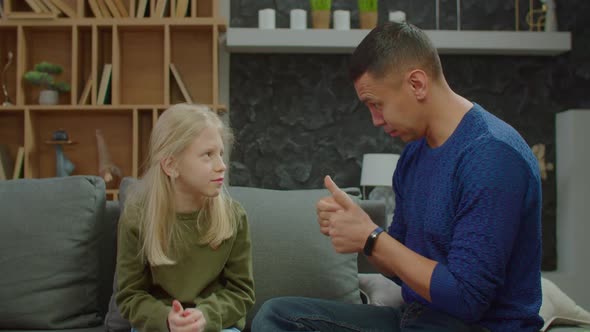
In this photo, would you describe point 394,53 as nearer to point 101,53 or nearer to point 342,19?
point 342,19

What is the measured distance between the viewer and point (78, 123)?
4.15m

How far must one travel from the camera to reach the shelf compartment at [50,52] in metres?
4.15

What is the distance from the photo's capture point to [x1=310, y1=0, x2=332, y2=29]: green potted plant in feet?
13.4

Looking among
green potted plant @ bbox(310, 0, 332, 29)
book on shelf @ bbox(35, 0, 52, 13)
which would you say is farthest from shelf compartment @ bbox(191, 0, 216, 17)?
book on shelf @ bbox(35, 0, 52, 13)

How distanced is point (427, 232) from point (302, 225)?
0.62 meters

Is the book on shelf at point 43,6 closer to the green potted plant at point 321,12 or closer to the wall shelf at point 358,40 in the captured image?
the wall shelf at point 358,40

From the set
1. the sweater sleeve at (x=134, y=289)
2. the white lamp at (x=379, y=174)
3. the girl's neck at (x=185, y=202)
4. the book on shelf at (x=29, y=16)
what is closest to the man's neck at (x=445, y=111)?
the girl's neck at (x=185, y=202)

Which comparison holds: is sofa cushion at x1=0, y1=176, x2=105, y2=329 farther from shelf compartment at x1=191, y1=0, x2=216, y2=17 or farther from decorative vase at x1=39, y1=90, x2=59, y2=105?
shelf compartment at x1=191, y1=0, x2=216, y2=17

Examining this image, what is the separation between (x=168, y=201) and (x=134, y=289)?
238mm

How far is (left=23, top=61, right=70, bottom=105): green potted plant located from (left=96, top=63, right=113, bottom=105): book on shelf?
25cm

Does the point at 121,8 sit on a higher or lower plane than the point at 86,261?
higher

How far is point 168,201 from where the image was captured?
176 centimetres

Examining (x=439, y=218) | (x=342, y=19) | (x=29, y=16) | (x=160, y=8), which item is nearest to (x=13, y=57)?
(x=29, y=16)

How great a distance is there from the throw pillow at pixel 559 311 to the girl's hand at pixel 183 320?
955 millimetres
